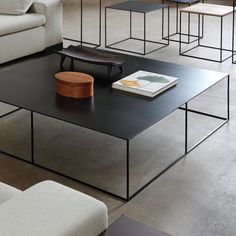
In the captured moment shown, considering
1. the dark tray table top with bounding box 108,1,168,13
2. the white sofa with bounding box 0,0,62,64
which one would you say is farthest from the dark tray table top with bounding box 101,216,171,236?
the dark tray table top with bounding box 108,1,168,13

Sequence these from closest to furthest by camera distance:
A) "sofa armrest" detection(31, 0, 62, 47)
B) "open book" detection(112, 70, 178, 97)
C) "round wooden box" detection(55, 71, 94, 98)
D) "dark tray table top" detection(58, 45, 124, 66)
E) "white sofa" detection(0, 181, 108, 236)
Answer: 1. "white sofa" detection(0, 181, 108, 236)
2. "round wooden box" detection(55, 71, 94, 98)
3. "open book" detection(112, 70, 178, 97)
4. "dark tray table top" detection(58, 45, 124, 66)
5. "sofa armrest" detection(31, 0, 62, 47)

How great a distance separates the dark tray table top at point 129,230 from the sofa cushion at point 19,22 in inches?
132

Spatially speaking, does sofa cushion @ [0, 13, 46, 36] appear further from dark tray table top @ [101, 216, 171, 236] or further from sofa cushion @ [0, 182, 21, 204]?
dark tray table top @ [101, 216, 171, 236]

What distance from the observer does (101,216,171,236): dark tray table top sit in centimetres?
177

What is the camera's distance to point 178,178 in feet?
10.3

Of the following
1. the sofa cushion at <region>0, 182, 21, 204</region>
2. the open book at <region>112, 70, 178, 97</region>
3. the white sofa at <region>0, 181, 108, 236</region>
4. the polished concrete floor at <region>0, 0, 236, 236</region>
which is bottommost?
the polished concrete floor at <region>0, 0, 236, 236</region>

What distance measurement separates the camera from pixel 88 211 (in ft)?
6.15

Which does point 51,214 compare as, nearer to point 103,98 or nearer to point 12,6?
point 103,98

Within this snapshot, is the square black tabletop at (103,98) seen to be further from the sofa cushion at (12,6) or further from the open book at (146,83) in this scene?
the sofa cushion at (12,6)

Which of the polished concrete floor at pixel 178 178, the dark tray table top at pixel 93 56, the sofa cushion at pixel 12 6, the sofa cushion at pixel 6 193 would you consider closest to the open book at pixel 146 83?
the dark tray table top at pixel 93 56

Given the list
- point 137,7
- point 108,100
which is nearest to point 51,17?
point 137,7

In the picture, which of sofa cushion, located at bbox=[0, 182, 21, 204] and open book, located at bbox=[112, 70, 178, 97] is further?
open book, located at bbox=[112, 70, 178, 97]

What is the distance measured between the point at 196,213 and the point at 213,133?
1.00 meters

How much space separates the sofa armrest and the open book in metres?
1.93
